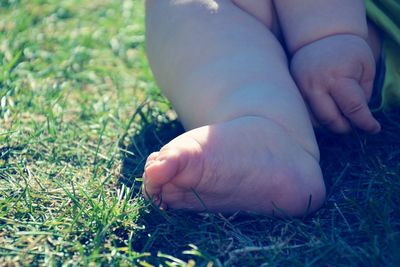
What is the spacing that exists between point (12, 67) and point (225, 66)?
783 millimetres

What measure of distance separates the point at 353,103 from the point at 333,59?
10 cm

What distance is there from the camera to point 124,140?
161 centimetres

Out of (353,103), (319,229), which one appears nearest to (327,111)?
(353,103)

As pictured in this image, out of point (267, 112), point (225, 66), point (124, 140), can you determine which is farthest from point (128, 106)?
point (267, 112)

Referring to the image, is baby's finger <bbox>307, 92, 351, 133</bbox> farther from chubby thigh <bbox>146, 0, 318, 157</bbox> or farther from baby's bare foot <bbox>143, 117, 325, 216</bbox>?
baby's bare foot <bbox>143, 117, 325, 216</bbox>

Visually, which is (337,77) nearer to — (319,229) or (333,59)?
(333,59)

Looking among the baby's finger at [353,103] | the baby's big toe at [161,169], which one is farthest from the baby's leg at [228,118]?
the baby's finger at [353,103]

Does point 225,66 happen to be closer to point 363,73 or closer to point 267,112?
point 267,112

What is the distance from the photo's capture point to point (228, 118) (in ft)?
4.31

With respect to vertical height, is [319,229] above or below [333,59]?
below

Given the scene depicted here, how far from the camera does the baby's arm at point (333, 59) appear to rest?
141 cm

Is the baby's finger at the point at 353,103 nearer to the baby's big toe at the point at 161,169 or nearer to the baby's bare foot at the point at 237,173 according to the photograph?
the baby's bare foot at the point at 237,173

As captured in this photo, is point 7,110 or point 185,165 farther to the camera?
point 7,110

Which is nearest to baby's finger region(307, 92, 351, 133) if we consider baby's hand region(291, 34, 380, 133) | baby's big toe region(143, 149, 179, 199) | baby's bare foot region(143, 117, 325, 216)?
baby's hand region(291, 34, 380, 133)
